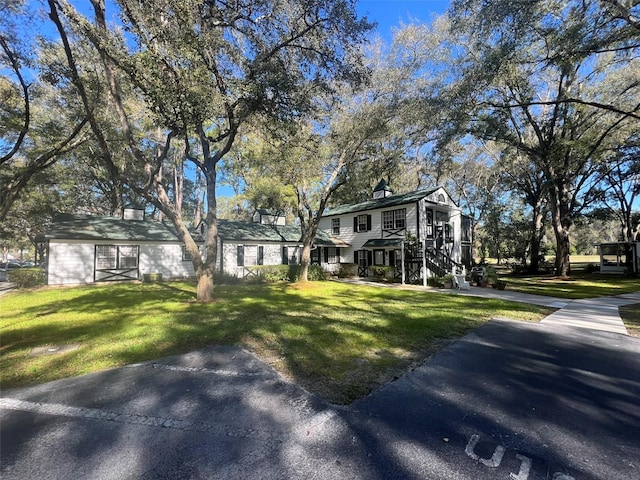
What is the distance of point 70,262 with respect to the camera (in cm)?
1700

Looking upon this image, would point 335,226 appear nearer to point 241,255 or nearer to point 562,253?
point 241,255

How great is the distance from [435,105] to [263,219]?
1600 centimetres

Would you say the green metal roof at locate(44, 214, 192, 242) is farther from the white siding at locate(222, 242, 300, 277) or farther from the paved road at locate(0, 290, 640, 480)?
the paved road at locate(0, 290, 640, 480)

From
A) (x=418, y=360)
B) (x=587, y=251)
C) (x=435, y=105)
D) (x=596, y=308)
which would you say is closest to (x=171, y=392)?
(x=418, y=360)

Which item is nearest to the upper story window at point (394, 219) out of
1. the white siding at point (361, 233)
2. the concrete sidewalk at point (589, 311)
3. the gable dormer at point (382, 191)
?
the white siding at point (361, 233)

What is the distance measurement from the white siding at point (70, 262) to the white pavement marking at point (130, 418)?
16.3 meters

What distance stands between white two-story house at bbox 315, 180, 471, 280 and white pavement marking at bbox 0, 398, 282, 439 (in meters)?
15.5

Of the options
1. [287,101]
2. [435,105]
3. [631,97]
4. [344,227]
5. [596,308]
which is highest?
[631,97]

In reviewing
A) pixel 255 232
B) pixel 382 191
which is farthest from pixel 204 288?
pixel 382 191

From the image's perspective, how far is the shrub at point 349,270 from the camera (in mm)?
22797

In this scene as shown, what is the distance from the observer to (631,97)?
17.5m

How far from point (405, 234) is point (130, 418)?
18473mm

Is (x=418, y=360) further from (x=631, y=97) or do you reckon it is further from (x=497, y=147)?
(x=497, y=147)

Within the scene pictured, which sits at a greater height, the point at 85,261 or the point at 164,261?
the point at 85,261
